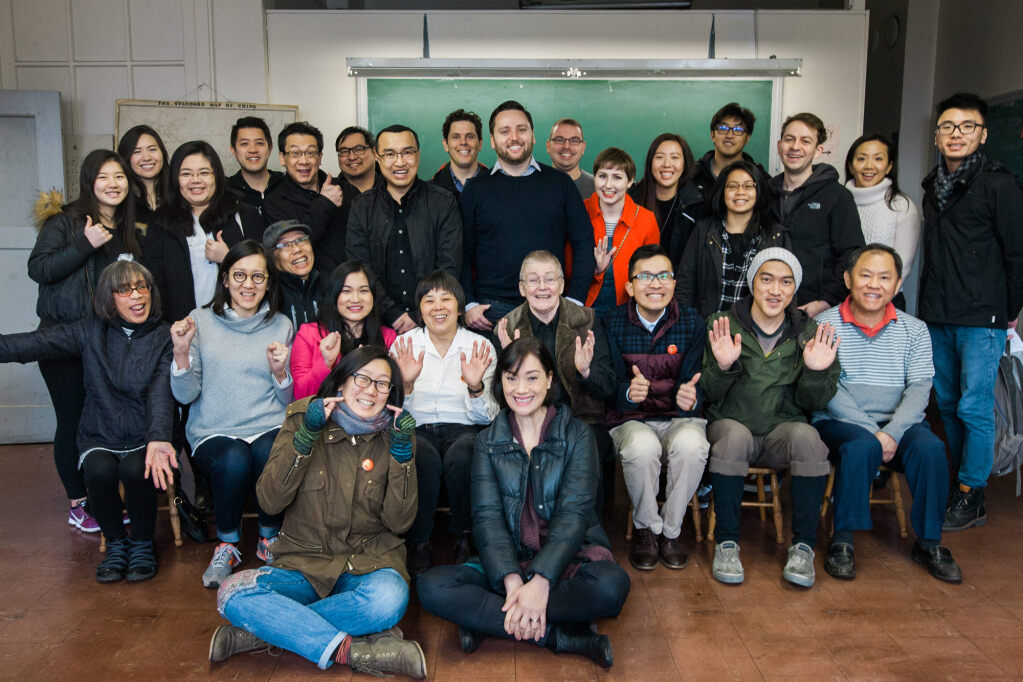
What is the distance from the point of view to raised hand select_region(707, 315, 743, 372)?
3.04 m

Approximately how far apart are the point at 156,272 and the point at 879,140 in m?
3.30

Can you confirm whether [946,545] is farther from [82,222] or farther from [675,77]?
[82,222]

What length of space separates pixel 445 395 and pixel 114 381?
1296 millimetres

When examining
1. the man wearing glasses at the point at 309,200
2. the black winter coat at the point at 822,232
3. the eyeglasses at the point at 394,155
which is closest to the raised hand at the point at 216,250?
the man wearing glasses at the point at 309,200

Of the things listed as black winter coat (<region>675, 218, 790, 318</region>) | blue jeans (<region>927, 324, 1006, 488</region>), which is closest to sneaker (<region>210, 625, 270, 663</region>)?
black winter coat (<region>675, 218, 790, 318</region>)

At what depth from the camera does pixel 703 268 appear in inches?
139

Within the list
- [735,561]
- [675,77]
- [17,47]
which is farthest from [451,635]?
[17,47]

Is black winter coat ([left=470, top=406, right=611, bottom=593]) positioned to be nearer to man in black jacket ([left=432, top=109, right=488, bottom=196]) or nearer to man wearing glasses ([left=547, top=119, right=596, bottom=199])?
man in black jacket ([left=432, top=109, right=488, bottom=196])

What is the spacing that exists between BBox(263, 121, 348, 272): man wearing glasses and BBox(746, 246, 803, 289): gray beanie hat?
192 centimetres

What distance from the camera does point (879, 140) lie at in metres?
3.54

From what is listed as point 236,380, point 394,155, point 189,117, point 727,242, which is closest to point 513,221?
point 394,155

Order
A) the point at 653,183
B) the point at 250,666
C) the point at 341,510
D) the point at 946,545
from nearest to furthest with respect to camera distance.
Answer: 1. the point at 250,666
2. the point at 341,510
3. the point at 946,545
4. the point at 653,183

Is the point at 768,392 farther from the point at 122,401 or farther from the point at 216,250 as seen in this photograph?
the point at 122,401

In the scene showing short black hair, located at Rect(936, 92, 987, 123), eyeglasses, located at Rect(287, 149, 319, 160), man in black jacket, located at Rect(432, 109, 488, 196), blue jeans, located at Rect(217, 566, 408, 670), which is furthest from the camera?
man in black jacket, located at Rect(432, 109, 488, 196)
